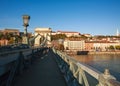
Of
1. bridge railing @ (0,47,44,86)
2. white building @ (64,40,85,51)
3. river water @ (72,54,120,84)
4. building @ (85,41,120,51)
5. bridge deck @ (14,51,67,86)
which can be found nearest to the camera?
bridge railing @ (0,47,44,86)

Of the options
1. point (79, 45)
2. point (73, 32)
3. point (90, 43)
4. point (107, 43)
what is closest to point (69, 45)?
point (79, 45)

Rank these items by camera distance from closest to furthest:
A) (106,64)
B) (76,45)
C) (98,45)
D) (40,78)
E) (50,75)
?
1. (40,78)
2. (50,75)
3. (106,64)
4. (76,45)
5. (98,45)

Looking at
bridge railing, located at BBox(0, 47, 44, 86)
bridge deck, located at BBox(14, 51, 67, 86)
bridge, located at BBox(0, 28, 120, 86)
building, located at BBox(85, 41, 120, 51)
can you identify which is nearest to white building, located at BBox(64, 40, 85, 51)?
building, located at BBox(85, 41, 120, 51)

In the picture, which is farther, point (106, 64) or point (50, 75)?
point (106, 64)

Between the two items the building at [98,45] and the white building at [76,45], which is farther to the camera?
the building at [98,45]

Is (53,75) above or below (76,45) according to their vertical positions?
above

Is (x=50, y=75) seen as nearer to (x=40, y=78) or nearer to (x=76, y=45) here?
(x=40, y=78)

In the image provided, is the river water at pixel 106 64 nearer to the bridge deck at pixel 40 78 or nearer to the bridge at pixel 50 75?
the bridge deck at pixel 40 78

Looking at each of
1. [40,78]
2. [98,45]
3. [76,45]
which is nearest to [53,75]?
[40,78]

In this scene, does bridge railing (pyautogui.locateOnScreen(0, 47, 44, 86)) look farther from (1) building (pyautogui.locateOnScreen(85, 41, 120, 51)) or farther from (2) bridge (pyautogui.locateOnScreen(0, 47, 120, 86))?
(1) building (pyautogui.locateOnScreen(85, 41, 120, 51))

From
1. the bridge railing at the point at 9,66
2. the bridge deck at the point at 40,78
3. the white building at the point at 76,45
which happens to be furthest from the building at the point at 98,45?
the bridge railing at the point at 9,66

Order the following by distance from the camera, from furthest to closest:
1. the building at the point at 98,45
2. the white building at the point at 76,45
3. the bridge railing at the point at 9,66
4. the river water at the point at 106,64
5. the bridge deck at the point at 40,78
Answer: the building at the point at 98,45 → the white building at the point at 76,45 → the river water at the point at 106,64 → the bridge deck at the point at 40,78 → the bridge railing at the point at 9,66

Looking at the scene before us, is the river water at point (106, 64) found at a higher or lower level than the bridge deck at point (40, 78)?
lower

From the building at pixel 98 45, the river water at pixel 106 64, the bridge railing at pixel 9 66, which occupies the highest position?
the bridge railing at pixel 9 66
